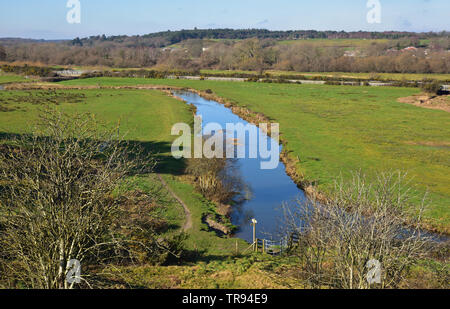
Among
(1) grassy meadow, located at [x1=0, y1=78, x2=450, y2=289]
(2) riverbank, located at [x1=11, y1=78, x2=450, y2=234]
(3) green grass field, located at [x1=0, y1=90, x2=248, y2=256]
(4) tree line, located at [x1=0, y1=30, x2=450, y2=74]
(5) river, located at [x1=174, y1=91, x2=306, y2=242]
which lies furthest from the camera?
(4) tree line, located at [x1=0, y1=30, x2=450, y2=74]

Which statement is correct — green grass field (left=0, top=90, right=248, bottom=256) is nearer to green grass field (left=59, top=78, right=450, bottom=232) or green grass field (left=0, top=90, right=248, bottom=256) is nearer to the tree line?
green grass field (left=59, top=78, right=450, bottom=232)

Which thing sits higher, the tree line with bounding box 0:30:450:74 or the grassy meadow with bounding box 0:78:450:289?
the tree line with bounding box 0:30:450:74

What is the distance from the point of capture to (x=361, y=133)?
56.0 meters

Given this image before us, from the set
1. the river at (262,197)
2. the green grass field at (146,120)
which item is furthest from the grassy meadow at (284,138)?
the river at (262,197)

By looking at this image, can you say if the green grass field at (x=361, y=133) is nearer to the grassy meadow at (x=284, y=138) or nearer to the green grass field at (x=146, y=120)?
the grassy meadow at (x=284, y=138)

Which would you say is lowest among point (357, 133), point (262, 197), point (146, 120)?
point (262, 197)

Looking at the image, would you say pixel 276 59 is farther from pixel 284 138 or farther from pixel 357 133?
pixel 284 138

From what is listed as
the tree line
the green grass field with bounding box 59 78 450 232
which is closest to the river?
the green grass field with bounding box 59 78 450 232

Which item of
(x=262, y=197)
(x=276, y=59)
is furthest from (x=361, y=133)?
(x=276, y=59)

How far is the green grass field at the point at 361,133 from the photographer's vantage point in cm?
3826

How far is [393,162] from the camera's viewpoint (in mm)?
41969

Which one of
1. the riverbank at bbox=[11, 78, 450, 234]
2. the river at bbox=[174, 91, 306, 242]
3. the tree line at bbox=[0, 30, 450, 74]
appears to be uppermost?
the tree line at bbox=[0, 30, 450, 74]

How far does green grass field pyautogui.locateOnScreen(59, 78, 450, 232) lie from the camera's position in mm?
38259
